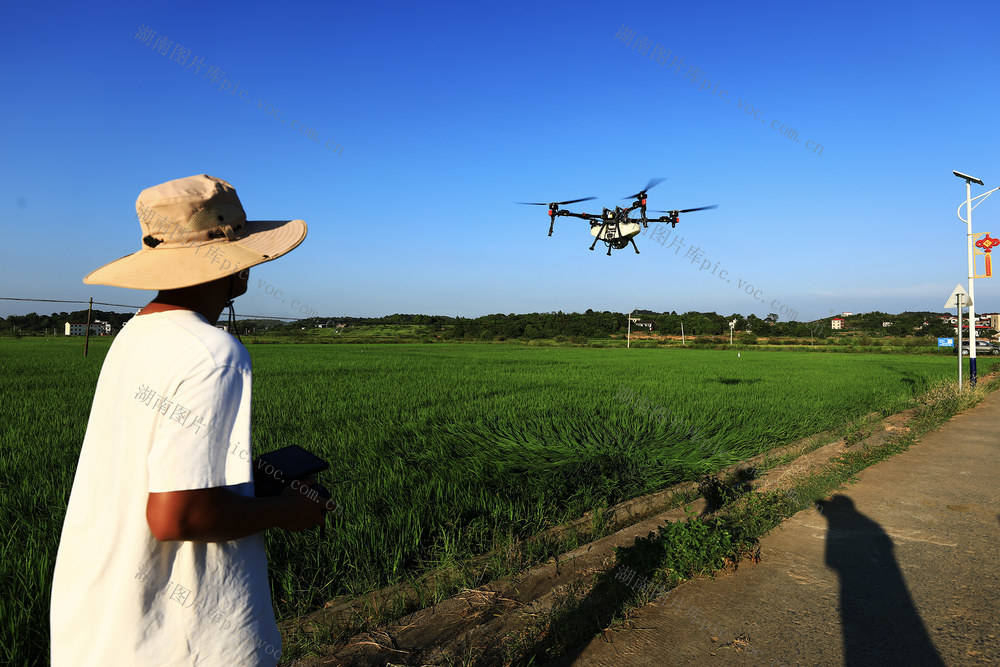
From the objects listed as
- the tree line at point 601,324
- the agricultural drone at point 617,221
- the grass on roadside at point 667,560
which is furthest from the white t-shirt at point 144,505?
the tree line at point 601,324

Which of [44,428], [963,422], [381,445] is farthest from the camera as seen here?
[963,422]

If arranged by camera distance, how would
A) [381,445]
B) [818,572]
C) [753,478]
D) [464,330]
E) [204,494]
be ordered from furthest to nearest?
[464,330] < [381,445] < [753,478] < [818,572] < [204,494]

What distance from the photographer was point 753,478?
5750mm

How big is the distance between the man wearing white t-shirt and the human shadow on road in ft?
9.11

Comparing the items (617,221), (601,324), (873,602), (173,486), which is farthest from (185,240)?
(601,324)

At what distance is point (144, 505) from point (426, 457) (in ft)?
15.9

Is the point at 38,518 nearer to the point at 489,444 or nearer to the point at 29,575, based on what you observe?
the point at 29,575

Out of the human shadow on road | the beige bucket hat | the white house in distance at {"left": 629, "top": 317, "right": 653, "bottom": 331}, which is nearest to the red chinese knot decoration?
the human shadow on road

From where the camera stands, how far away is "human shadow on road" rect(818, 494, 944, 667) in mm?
2664

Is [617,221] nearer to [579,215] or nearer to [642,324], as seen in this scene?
[579,215]

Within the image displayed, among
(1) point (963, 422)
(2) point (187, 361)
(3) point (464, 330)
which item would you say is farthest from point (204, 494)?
(3) point (464, 330)

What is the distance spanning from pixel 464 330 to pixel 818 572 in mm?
80495

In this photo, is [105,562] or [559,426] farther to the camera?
[559,426]

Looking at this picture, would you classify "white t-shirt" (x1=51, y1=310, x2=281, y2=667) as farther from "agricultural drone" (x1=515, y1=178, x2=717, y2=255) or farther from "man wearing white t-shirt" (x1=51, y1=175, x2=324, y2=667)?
"agricultural drone" (x1=515, y1=178, x2=717, y2=255)
